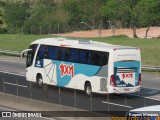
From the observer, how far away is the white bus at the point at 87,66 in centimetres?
2938

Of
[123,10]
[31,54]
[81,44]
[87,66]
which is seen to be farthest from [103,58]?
[123,10]

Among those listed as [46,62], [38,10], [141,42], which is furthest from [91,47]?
[38,10]

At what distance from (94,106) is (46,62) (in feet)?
39.4

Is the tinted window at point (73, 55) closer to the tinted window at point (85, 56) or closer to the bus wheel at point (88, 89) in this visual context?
the tinted window at point (85, 56)

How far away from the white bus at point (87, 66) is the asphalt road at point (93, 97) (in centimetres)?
61

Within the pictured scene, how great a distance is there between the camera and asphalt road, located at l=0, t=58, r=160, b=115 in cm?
2258

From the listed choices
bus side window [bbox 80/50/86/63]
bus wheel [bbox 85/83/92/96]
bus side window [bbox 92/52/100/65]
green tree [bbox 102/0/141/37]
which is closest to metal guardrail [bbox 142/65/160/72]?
bus side window [bbox 80/50/86/63]

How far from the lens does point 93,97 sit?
29344mm

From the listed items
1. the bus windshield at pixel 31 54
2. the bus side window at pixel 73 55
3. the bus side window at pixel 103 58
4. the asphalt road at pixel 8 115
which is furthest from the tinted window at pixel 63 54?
the asphalt road at pixel 8 115

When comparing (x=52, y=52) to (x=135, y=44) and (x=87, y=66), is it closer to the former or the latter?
(x=87, y=66)

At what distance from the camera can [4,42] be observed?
226 ft

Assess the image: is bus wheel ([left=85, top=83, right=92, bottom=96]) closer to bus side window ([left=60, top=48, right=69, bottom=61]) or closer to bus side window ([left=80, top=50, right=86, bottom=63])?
bus side window ([left=80, top=50, right=86, bottom=63])

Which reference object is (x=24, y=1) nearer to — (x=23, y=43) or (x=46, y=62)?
(x=23, y=43)

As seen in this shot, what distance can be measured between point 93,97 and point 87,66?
2.24 m
